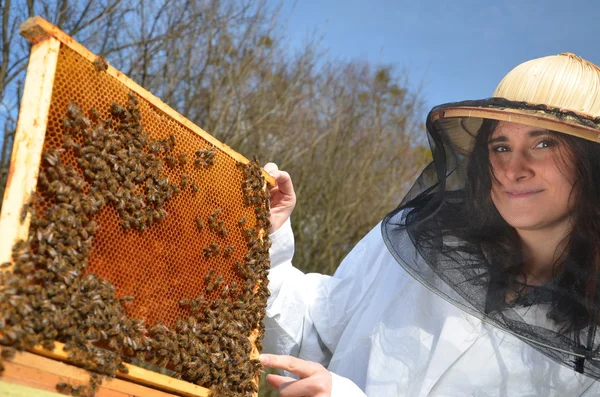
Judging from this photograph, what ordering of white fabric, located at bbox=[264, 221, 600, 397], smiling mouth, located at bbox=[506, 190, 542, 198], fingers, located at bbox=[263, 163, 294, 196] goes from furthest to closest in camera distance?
fingers, located at bbox=[263, 163, 294, 196], white fabric, located at bbox=[264, 221, 600, 397], smiling mouth, located at bbox=[506, 190, 542, 198]

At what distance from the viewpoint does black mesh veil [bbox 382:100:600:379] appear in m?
2.61

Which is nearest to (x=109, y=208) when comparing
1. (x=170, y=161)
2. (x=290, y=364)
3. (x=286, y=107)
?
(x=170, y=161)

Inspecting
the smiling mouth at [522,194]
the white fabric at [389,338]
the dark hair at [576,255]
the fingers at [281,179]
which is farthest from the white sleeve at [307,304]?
the smiling mouth at [522,194]

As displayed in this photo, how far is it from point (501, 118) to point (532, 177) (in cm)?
31

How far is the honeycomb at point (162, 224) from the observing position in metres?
1.90

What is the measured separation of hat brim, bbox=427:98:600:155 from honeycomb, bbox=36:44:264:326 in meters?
1.02

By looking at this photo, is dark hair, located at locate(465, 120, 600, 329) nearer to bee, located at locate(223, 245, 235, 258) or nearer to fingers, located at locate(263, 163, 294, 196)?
fingers, located at locate(263, 163, 294, 196)

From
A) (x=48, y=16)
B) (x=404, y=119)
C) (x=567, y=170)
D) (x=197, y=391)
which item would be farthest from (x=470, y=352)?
(x=404, y=119)

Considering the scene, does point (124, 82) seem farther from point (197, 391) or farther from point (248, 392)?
point (248, 392)

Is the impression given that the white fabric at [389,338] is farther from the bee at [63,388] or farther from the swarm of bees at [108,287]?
→ the bee at [63,388]

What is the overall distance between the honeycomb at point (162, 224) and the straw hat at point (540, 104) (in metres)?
1.05

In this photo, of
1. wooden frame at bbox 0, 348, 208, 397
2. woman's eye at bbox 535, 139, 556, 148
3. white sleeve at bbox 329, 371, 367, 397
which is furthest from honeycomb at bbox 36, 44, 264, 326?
woman's eye at bbox 535, 139, 556, 148

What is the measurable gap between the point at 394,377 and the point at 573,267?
97 centimetres

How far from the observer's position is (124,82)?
6.88ft
